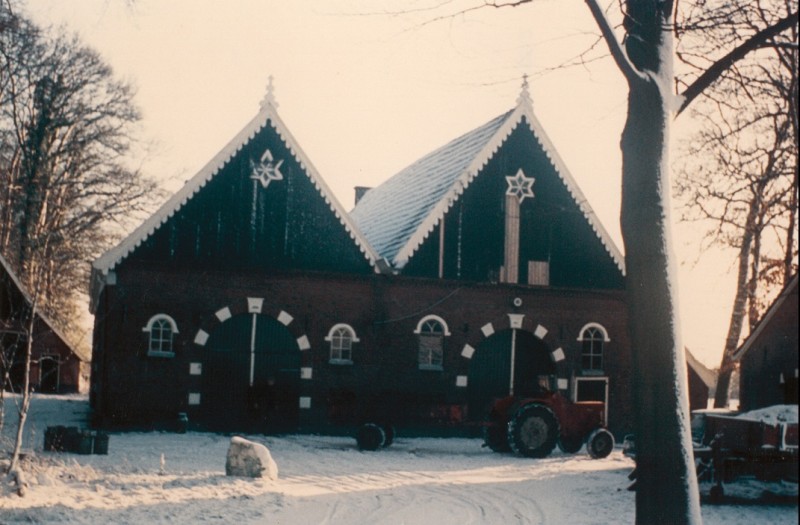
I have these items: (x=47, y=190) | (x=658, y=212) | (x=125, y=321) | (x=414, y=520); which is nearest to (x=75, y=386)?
(x=47, y=190)

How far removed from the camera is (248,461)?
1286cm

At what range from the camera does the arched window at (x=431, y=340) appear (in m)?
22.2

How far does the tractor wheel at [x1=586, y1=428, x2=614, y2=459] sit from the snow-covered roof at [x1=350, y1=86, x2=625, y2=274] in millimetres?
6714

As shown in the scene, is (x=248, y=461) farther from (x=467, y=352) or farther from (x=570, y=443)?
(x=467, y=352)

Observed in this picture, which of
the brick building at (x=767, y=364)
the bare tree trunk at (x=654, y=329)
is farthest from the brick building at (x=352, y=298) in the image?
the bare tree trunk at (x=654, y=329)

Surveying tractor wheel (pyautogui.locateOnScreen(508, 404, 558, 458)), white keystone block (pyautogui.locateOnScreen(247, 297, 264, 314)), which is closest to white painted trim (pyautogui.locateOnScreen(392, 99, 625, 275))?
white keystone block (pyautogui.locateOnScreen(247, 297, 264, 314))

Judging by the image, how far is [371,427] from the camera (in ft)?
59.5

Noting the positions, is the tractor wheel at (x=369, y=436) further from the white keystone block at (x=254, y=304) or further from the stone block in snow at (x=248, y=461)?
the stone block in snow at (x=248, y=461)

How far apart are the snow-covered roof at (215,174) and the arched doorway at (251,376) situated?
2.93m

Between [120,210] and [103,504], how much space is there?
19203 millimetres

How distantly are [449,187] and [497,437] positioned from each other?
24.8ft

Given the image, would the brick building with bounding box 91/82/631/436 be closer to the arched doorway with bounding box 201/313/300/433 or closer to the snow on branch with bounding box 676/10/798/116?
the arched doorway with bounding box 201/313/300/433

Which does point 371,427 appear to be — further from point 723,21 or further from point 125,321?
point 723,21

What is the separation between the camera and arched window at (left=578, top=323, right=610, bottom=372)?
23.5 m
